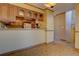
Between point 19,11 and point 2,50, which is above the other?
point 19,11

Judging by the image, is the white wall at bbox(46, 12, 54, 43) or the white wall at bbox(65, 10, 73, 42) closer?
the white wall at bbox(46, 12, 54, 43)

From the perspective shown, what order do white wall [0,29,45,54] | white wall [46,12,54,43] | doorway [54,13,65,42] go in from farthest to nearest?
doorway [54,13,65,42] < white wall [46,12,54,43] < white wall [0,29,45,54]

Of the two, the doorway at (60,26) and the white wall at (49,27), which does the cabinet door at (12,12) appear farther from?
the doorway at (60,26)

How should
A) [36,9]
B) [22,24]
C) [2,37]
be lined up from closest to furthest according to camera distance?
1. [2,37]
2. [22,24]
3. [36,9]

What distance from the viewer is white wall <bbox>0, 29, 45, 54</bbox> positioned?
2.95 meters

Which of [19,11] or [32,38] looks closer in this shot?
[19,11]

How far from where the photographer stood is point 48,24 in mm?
5055

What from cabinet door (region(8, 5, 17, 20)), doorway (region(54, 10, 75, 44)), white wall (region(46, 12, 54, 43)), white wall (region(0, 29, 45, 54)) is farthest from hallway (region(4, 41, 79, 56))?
doorway (region(54, 10, 75, 44))

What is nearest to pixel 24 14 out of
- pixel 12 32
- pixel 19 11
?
pixel 19 11

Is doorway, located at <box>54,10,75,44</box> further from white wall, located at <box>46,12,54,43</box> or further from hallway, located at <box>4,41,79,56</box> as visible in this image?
hallway, located at <box>4,41,79,56</box>

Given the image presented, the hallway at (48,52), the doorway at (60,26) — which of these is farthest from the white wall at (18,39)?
the doorway at (60,26)

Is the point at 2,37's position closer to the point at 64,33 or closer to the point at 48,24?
the point at 48,24

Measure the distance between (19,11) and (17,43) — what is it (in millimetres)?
1008

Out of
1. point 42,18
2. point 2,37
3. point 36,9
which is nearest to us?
point 2,37
